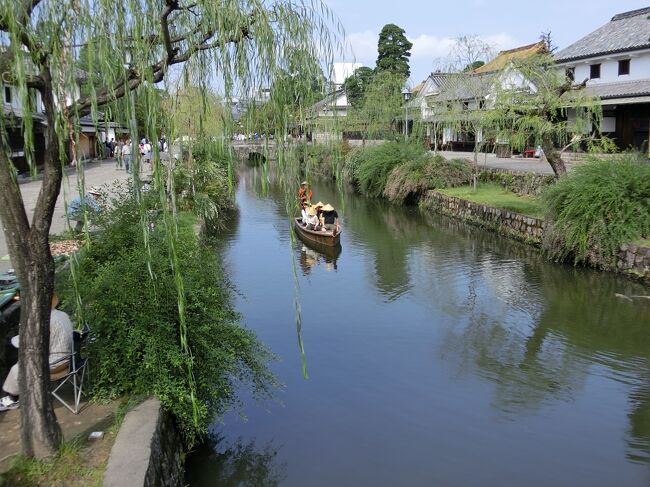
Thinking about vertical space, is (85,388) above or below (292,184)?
below

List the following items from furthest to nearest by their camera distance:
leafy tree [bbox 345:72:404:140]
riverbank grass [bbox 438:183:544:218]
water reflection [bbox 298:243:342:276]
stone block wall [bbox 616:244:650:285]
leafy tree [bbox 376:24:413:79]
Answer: leafy tree [bbox 376:24:413:79], leafy tree [bbox 345:72:404:140], riverbank grass [bbox 438:183:544:218], water reflection [bbox 298:243:342:276], stone block wall [bbox 616:244:650:285]

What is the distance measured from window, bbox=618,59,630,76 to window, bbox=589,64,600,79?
123cm

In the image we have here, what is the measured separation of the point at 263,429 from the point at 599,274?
8.95m

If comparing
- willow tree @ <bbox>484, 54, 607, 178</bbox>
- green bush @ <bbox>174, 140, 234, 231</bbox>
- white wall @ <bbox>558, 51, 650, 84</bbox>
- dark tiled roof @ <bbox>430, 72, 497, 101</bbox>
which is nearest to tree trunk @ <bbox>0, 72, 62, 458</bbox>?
green bush @ <bbox>174, 140, 234, 231</bbox>

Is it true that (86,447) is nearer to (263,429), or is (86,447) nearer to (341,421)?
(263,429)

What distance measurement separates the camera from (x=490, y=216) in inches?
715

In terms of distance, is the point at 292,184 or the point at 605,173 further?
the point at 605,173

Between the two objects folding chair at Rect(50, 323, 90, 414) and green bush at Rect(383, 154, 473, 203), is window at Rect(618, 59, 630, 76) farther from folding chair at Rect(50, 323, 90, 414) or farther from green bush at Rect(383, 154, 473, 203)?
folding chair at Rect(50, 323, 90, 414)

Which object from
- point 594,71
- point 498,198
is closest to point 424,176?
point 498,198

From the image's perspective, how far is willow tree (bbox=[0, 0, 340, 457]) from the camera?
3.58 metres

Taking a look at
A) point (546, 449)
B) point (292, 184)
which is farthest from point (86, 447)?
point (546, 449)

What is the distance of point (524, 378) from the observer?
793cm

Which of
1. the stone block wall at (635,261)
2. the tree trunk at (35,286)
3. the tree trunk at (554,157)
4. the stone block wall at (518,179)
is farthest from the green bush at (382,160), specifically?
the tree trunk at (35,286)

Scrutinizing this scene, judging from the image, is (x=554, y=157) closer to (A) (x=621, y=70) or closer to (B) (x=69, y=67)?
(A) (x=621, y=70)
